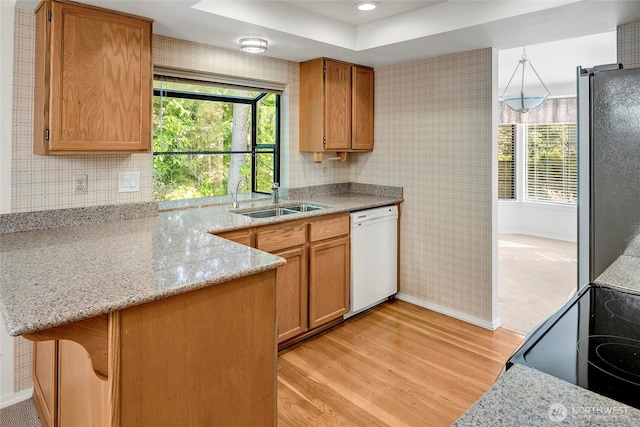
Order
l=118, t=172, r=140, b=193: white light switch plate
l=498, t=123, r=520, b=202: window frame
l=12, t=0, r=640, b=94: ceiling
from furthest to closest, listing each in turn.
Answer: l=498, t=123, r=520, b=202: window frame
l=118, t=172, r=140, b=193: white light switch plate
l=12, t=0, r=640, b=94: ceiling

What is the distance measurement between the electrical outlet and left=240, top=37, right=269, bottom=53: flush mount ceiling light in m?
1.33

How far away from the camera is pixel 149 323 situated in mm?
1423

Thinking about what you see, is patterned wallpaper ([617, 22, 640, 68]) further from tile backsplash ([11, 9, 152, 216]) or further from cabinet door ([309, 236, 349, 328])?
tile backsplash ([11, 9, 152, 216])

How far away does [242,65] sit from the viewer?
3.26m

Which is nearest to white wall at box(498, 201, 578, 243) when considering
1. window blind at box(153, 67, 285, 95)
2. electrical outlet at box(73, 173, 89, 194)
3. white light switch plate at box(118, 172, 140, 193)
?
window blind at box(153, 67, 285, 95)

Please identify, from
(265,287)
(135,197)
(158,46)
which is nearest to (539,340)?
(265,287)

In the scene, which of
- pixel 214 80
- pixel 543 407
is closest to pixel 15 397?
pixel 214 80

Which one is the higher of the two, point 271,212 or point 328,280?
point 271,212

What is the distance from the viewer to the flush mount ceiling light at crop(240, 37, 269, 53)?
2.83 m

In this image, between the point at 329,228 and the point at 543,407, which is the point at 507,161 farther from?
A: the point at 543,407

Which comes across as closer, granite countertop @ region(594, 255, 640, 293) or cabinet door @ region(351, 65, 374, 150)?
granite countertop @ region(594, 255, 640, 293)

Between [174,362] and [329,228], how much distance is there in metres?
1.81

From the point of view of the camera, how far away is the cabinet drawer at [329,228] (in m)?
3.04

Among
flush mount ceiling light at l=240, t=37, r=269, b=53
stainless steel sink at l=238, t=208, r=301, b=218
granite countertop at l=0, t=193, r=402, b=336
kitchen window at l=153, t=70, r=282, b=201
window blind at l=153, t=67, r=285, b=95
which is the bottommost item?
granite countertop at l=0, t=193, r=402, b=336
